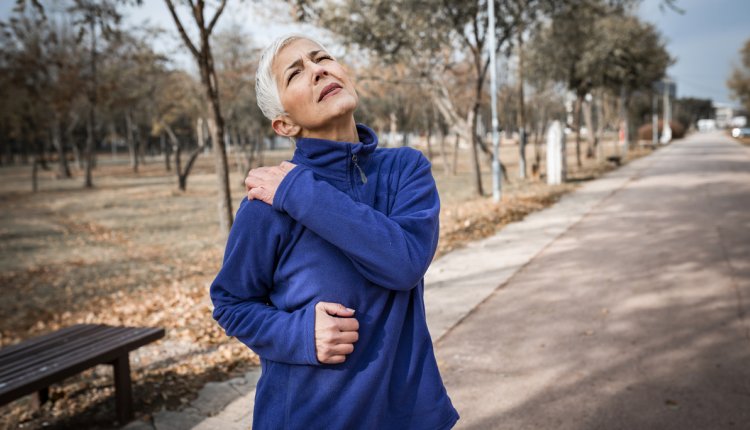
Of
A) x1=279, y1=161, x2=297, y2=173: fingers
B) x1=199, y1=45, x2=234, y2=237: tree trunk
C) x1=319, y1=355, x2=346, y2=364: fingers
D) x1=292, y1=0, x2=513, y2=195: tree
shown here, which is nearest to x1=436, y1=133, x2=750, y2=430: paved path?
x1=319, y1=355, x2=346, y2=364: fingers

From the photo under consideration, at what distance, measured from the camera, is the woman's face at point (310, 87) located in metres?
1.45

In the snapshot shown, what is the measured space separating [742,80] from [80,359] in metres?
57.9

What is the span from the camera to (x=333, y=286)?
55.2 inches

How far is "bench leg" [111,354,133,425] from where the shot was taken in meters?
3.55

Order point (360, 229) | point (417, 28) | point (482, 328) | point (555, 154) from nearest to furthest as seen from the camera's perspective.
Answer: point (360, 229) < point (482, 328) < point (417, 28) < point (555, 154)

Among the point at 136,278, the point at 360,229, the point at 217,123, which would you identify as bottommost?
the point at 136,278

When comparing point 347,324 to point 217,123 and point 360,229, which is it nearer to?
point 360,229

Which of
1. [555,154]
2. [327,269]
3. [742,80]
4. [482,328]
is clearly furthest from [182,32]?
[742,80]

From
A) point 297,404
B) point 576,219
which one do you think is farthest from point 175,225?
point 297,404

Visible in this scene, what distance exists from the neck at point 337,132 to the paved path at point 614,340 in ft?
7.27

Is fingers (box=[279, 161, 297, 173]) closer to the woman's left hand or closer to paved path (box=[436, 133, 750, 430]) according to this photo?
the woman's left hand

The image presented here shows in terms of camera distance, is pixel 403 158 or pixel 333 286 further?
pixel 403 158

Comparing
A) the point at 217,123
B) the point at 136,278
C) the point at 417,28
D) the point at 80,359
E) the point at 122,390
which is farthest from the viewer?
the point at 417,28

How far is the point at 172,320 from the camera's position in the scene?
19.3ft
